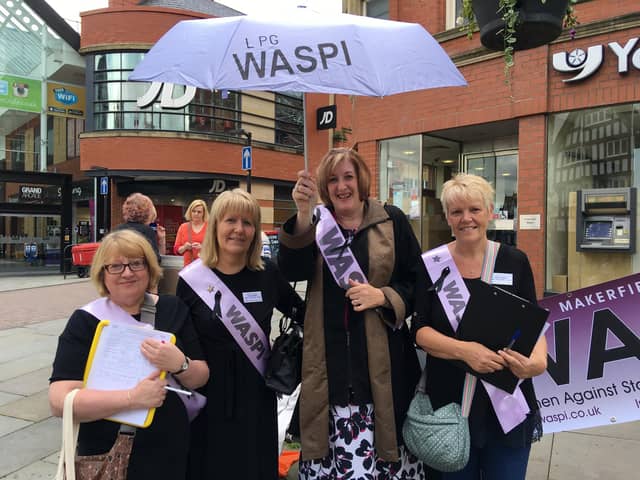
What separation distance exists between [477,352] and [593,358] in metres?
1.63

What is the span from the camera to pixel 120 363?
1758 mm

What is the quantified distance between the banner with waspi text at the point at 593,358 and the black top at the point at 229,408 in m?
2.00

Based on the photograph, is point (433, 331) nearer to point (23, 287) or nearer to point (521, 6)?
point (521, 6)

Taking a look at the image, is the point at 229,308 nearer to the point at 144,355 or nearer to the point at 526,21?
the point at 144,355

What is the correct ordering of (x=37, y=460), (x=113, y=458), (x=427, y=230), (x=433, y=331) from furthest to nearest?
(x=427, y=230) → (x=37, y=460) → (x=433, y=331) → (x=113, y=458)

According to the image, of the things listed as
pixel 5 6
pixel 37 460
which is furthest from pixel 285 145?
pixel 37 460

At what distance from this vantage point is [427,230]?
28.5 ft

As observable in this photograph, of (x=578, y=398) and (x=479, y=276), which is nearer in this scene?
(x=479, y=276)

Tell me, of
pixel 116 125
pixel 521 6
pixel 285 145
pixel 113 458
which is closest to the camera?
pixel 113 458

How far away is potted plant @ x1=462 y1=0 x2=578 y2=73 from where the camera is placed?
2.64 m

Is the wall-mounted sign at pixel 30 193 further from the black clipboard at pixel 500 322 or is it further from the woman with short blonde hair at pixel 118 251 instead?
the black clipboard at pixel 500 322

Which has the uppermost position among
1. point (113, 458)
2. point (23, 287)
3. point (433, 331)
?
point (433, 331)

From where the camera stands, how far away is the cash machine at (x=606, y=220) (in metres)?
6.55

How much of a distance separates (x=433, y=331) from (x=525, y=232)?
5.83 m
